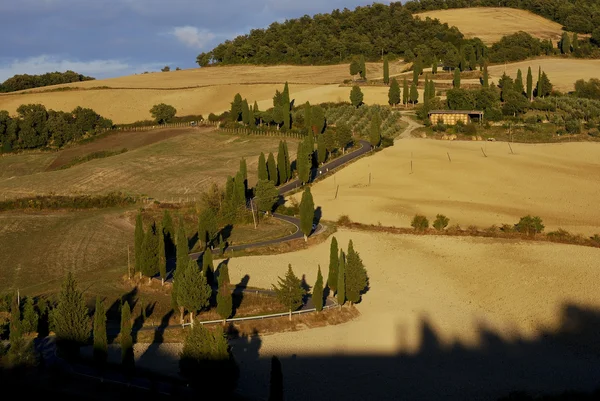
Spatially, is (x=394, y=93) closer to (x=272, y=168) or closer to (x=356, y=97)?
(x=356, y=97)

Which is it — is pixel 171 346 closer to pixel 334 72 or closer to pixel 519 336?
pixel 519 336

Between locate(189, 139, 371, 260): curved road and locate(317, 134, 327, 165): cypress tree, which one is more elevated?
locate(317, 134, 327, 165): cypress tree

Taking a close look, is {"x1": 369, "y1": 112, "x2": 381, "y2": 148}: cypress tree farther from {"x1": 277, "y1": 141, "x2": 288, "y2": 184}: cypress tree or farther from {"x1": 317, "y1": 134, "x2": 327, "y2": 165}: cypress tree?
{"x1": 277, "y1": 141, "x2": 288, "y2": 184}: cypress tree

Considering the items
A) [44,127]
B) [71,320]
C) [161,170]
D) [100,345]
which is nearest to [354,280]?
[100,345]

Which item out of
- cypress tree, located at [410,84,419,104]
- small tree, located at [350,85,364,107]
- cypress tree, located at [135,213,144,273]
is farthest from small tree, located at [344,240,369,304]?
cypress tree, located at [410,84,419,104]

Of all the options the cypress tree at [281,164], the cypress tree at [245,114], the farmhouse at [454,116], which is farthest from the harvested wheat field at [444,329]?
the cypress tree at [245,114]

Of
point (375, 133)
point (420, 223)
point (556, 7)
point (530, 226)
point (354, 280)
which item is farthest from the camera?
point (556, 7)
